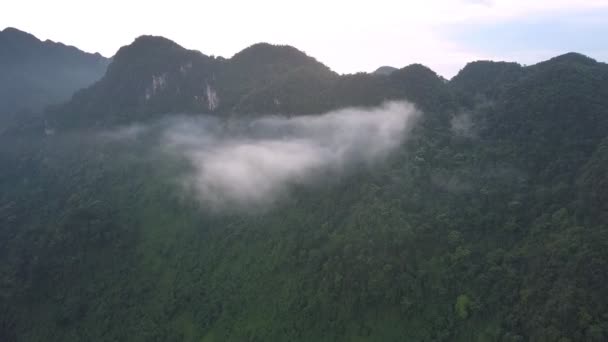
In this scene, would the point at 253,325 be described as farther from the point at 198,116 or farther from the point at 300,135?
the point at 198,116

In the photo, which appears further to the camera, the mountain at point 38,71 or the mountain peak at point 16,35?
the mountain peak at point 16,35

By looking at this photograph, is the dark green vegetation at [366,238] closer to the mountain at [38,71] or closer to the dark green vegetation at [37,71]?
the dark green vegetation at [37,71]

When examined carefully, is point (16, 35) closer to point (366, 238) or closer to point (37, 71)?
point (37, 71)

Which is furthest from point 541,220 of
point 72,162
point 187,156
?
point 72,162

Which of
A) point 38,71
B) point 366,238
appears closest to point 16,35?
point 38,71

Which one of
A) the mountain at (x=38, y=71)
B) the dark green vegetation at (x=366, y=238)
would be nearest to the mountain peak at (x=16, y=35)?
the mountain at (x=38, y=71)

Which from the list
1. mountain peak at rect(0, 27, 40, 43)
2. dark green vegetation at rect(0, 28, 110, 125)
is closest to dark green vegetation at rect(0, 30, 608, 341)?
dark green vegetation at rect(0, 28, 110, 125)

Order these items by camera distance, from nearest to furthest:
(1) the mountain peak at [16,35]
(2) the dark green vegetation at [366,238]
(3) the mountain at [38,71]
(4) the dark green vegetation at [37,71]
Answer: (2) the dark green vegetation at [366,238] → (4) the dark green vegetation at [37,71] → (3) the mountain at [38,71] → (1) the mountain peak at [16,35]
